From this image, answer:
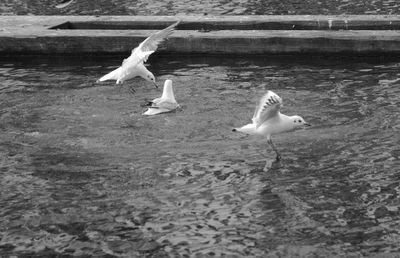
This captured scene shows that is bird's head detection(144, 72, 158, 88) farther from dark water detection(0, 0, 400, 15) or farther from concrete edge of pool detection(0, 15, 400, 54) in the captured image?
dark water detection(0, 0, 400, 15)

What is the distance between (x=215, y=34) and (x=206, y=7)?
227 inches

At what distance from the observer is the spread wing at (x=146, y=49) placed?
14.4 metres

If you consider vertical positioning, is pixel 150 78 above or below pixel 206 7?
below

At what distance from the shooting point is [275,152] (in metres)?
11.5

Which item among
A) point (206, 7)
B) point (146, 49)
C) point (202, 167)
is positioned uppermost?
point (146, 49)

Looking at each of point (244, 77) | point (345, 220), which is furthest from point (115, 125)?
point (345, 220)

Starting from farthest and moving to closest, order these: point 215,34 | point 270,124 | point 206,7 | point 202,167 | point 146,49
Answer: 1. point 206,7
2. point 215,34
3. point 146,49
4. point 270,124
5. point 202,167

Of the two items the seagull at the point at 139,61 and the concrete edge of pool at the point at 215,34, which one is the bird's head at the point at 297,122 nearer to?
the seagull at the point at 139,61

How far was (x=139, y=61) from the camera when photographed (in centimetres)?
1446

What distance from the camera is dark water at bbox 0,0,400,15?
73.0ft

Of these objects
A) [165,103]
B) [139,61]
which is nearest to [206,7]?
[139,61]

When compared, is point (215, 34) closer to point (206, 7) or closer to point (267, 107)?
point (206, 7)

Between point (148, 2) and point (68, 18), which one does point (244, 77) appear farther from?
point (148, 2)

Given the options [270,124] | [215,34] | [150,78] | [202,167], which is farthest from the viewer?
[215,34]
